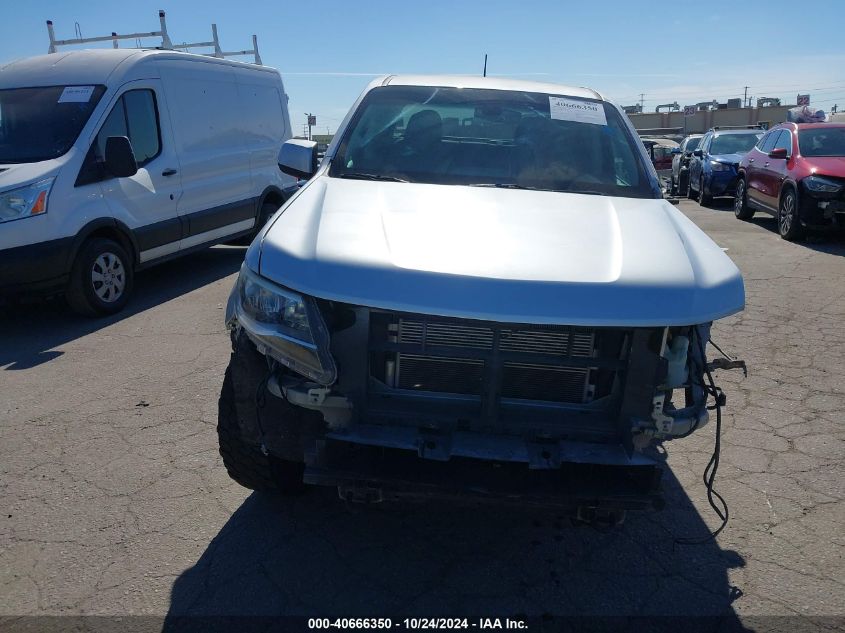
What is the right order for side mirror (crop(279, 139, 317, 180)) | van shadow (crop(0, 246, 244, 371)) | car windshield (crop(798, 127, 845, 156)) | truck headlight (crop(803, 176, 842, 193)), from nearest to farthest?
1. side mirror (crop(279, 139, 317, 180))
2. van shadow (crop(0, 246, 244, 371))
3. truck headlight (crop(803, 176, 842, 193))
4. car windshield (crop(798, 127, 845, 156))

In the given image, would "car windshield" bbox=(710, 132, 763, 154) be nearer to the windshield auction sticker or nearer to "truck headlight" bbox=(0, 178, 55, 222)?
the windshield auction sticker

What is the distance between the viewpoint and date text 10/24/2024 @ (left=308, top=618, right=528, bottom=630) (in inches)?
91.7

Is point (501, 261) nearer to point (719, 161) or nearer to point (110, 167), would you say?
point (110, 167)

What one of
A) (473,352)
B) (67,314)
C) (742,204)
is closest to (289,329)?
(473,352)

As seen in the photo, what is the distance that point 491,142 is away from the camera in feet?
11.8

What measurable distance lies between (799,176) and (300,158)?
811 cm

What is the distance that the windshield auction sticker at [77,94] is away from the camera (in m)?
5.93

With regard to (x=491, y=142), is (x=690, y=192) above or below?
below

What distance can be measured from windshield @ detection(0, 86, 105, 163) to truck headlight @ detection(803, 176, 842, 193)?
879 cm

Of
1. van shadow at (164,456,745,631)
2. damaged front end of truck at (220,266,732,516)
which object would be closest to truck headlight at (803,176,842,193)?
van shadow at (164,456,745,631)

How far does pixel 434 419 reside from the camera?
2309mm

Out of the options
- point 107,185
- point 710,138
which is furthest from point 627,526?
Answer: point 710,138

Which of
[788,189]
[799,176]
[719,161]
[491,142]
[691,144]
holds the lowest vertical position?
[691,144]

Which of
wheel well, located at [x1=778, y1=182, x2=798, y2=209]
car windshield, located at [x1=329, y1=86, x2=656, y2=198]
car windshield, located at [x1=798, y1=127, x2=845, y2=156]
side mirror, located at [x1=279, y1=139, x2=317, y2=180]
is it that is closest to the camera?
car windshield, located at [x1=329, y1=86, x2=656, y2=198]
